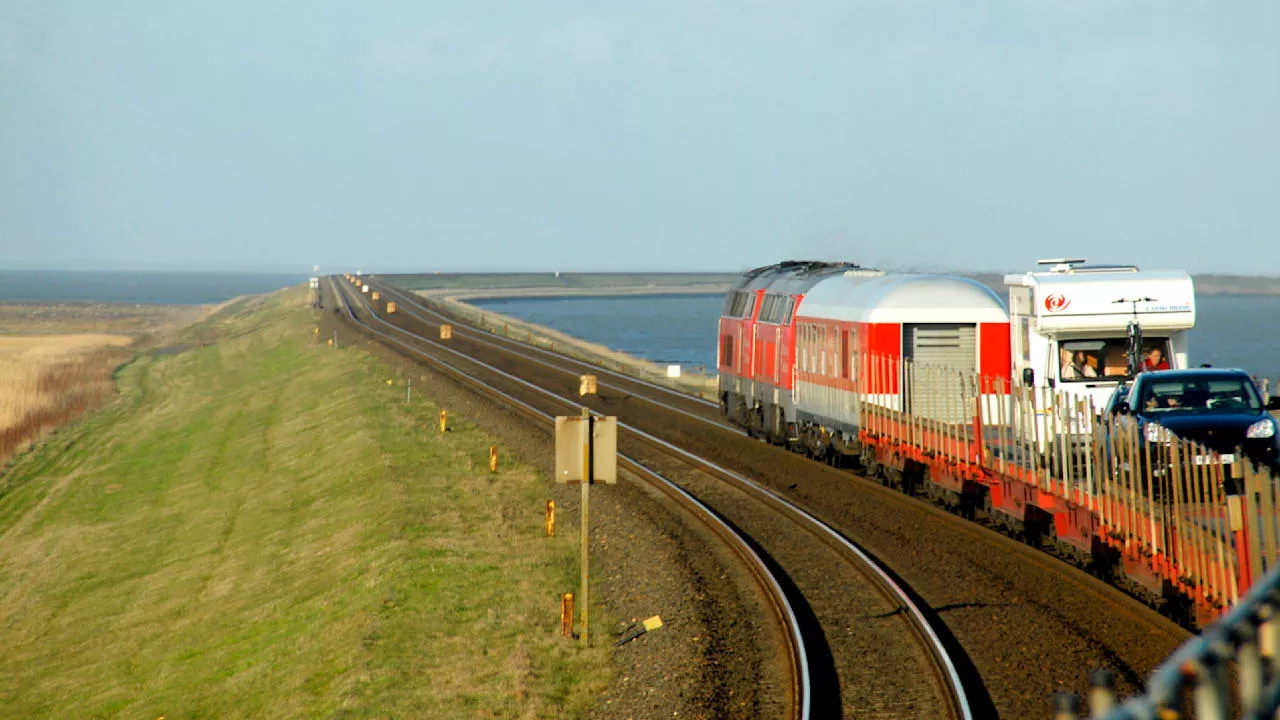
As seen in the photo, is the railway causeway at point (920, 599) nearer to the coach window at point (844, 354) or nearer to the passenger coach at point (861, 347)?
the passenger coach at point (861, 347)

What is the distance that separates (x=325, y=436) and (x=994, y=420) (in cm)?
2376

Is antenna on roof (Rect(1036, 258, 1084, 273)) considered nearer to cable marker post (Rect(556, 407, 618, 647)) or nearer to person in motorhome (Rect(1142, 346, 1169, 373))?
person in motorhome (Rect(1142, 346, 1169, 373))

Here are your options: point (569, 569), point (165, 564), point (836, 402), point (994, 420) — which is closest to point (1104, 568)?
point (994, 420)

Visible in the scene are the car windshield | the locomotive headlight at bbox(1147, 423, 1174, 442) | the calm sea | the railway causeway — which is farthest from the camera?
the calm sea

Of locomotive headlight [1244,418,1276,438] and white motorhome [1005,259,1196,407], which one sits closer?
locomotive headlight [1244,418,1276,438]

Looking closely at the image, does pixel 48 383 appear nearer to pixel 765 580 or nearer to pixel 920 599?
pixel 765 580

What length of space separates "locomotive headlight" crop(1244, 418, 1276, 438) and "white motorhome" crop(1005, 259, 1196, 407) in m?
3.48

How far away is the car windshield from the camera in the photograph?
1917 centimetres

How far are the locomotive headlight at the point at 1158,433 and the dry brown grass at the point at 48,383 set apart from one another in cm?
4588

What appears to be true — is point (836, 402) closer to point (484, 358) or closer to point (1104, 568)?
point (1104, 568)

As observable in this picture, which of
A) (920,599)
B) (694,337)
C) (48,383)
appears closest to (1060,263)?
(920,599)

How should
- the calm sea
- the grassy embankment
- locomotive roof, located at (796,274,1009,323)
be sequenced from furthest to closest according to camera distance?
the calm sea, locomotive roof, located at (796,274,1009,323), the grassy embankment

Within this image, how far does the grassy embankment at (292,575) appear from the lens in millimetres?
15898

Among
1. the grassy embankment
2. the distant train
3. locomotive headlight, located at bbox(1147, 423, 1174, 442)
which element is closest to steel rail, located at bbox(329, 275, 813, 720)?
the grassy embankment
